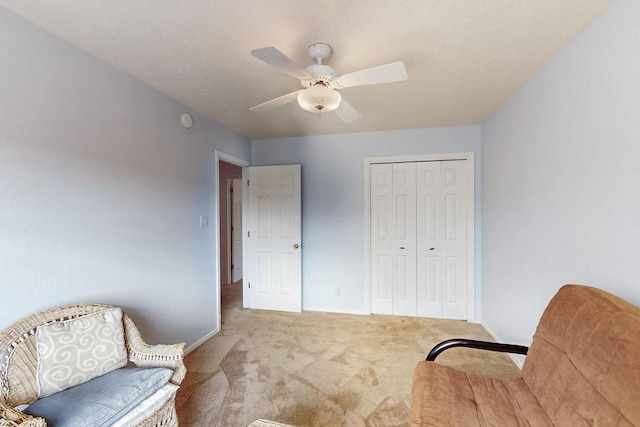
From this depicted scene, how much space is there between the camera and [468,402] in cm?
128

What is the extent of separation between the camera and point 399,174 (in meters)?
3.53

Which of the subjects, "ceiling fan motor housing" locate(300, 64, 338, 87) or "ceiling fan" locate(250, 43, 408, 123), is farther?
"ceiling fan motor housing" locate(300, 64, 338, 87)

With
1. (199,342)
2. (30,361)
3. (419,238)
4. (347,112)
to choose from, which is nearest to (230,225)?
(199,342)

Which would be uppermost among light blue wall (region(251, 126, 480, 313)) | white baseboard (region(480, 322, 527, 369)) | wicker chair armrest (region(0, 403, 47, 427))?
light blue wall (region(251, 126, 480, 313))

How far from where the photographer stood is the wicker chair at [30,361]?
1.19 m

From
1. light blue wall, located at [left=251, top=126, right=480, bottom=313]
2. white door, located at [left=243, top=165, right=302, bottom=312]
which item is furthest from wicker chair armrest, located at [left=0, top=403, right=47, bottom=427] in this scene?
light blue wall, located at [left=251, top=126, right=480, bottom=313]

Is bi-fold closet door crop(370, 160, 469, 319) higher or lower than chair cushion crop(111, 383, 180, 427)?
higher

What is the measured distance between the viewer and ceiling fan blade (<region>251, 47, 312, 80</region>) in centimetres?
130

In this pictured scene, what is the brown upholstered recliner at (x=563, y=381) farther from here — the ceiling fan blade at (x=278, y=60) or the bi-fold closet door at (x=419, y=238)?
the bi-fold closet door at (x=419, y=238)

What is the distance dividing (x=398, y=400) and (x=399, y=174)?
97.4 inches

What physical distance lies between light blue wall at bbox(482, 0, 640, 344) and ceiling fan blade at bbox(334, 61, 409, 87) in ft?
3.40

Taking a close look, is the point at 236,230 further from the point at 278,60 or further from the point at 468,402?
the point at 468,402

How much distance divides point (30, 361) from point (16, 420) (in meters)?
0.40

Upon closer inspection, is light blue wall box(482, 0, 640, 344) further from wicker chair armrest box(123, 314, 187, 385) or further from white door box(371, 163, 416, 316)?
wicker chair armrest box(123, 314, 187, 385)
